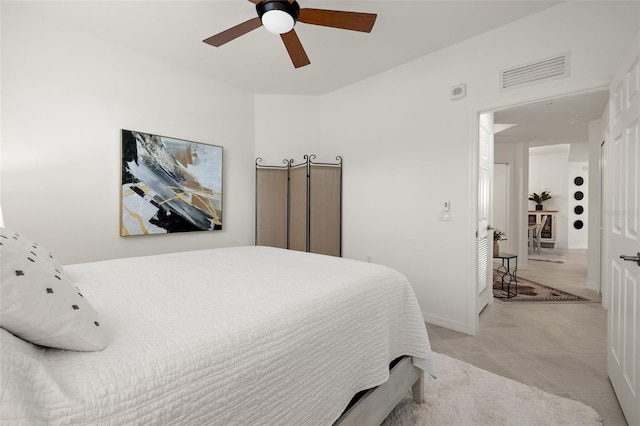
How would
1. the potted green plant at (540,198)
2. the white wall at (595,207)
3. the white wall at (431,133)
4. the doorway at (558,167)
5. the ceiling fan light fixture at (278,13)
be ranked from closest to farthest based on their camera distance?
the ceiling fan light fixture at (278,13) < the white wall at (431,133) < the doorway at (558,167) < the white wall at (595,207) < the potted green plant at (540,198)

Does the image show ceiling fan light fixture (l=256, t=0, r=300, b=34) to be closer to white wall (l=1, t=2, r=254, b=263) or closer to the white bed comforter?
the white bed comforter

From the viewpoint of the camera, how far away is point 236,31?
2.04 meters

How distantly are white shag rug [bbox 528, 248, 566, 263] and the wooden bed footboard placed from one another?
6.44 metres

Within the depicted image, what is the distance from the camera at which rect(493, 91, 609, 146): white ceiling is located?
363cm

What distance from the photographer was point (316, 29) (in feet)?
8.46

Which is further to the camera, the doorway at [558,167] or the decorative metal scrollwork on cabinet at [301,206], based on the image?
the doorway at [558,167]

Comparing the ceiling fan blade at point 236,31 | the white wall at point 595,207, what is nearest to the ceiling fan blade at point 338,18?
the ceiling fan blade at point 236,31

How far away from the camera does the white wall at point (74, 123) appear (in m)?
2.28

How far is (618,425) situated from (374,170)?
8.88ft

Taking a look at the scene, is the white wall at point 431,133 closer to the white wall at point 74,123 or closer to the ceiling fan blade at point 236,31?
the white wall at point 74,123

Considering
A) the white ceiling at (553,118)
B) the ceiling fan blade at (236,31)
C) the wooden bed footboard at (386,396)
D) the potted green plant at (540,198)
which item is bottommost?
the wooden bed footboard at (386,396)

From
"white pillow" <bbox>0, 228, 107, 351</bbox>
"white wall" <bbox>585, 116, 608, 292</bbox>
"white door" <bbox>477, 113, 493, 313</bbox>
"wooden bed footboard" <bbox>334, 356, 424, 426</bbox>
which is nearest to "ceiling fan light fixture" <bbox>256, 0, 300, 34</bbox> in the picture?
"white pillow" <bbox>0, 228, 107, 351</bbox>

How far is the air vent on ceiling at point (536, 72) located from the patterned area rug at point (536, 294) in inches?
102

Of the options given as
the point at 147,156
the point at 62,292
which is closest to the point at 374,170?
the point at 147,156
